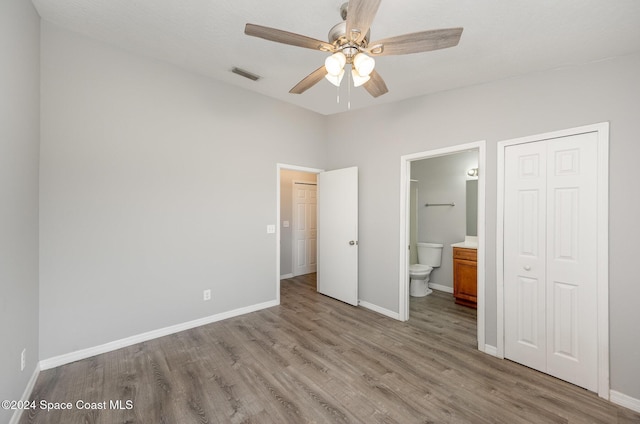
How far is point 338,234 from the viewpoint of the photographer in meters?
3.99

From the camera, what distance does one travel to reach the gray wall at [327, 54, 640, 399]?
1.93 meters

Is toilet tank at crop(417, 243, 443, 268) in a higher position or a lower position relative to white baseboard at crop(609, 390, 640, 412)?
higher

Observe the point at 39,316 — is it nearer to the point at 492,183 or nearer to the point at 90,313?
the point at 90,313

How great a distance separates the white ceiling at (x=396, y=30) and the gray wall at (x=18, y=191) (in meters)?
0.45

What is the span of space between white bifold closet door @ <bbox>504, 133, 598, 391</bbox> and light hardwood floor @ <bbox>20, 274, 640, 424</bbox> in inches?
8.2

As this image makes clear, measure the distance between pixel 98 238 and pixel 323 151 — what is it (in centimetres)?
310

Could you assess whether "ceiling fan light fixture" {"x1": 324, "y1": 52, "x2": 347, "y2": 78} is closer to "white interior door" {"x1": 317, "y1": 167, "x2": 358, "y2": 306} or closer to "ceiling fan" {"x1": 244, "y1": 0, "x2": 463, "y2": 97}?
"ceiling fan" {"x1": 244, "y1": 0, "x2": 463, "y2": 97}

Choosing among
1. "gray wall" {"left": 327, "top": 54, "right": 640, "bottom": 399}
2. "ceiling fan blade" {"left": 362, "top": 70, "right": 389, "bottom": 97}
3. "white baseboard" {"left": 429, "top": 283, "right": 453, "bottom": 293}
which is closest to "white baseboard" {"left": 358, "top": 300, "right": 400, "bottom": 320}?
"gray wall" {"left": 327, "top": 54, "right": 640, "bottom": 399}

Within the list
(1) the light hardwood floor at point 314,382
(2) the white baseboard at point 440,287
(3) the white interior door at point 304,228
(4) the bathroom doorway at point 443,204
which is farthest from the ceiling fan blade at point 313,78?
(2) the white baseboard at point 440,287

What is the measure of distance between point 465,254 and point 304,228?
306 cm

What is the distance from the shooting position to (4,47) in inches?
60.6

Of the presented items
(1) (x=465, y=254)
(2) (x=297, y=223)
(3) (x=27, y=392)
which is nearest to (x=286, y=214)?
(2) (x=297, y=223)

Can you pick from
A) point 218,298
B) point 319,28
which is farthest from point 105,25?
point 218,298

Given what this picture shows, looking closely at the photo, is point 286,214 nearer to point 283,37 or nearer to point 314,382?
point 314,382
